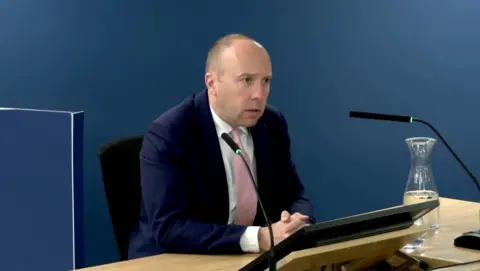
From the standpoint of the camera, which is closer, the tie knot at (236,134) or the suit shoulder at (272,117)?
the tie knot at (236,134)

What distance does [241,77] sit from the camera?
233cm

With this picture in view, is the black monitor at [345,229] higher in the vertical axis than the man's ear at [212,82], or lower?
lower

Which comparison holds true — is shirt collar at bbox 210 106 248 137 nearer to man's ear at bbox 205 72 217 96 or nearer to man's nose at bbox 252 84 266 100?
man's ear at bbox 205 72 217 96

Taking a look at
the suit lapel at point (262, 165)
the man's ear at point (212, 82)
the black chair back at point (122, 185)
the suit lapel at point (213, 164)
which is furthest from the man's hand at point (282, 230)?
the black chair back at point (122, 185)

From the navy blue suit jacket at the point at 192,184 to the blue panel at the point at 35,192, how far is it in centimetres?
47

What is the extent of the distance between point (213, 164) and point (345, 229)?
76cm

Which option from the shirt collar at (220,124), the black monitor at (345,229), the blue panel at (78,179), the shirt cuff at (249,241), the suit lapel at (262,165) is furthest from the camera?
the blue panel at (78,179)

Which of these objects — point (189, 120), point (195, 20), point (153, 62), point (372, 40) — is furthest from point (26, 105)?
point (372, 40)

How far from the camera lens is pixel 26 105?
3621 millimetres

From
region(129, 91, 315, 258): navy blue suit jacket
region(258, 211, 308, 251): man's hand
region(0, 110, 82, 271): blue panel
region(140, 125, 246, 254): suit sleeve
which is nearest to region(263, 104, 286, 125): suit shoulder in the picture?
region(129, 91, 315, 258): navy blue suit jacket

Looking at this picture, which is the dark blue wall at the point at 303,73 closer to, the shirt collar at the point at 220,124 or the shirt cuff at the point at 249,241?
the shirt collar at the point at 220,124

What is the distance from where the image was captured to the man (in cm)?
219

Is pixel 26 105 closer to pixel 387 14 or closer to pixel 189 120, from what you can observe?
pixel 189 120

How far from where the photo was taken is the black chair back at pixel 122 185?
2609 millimetres
